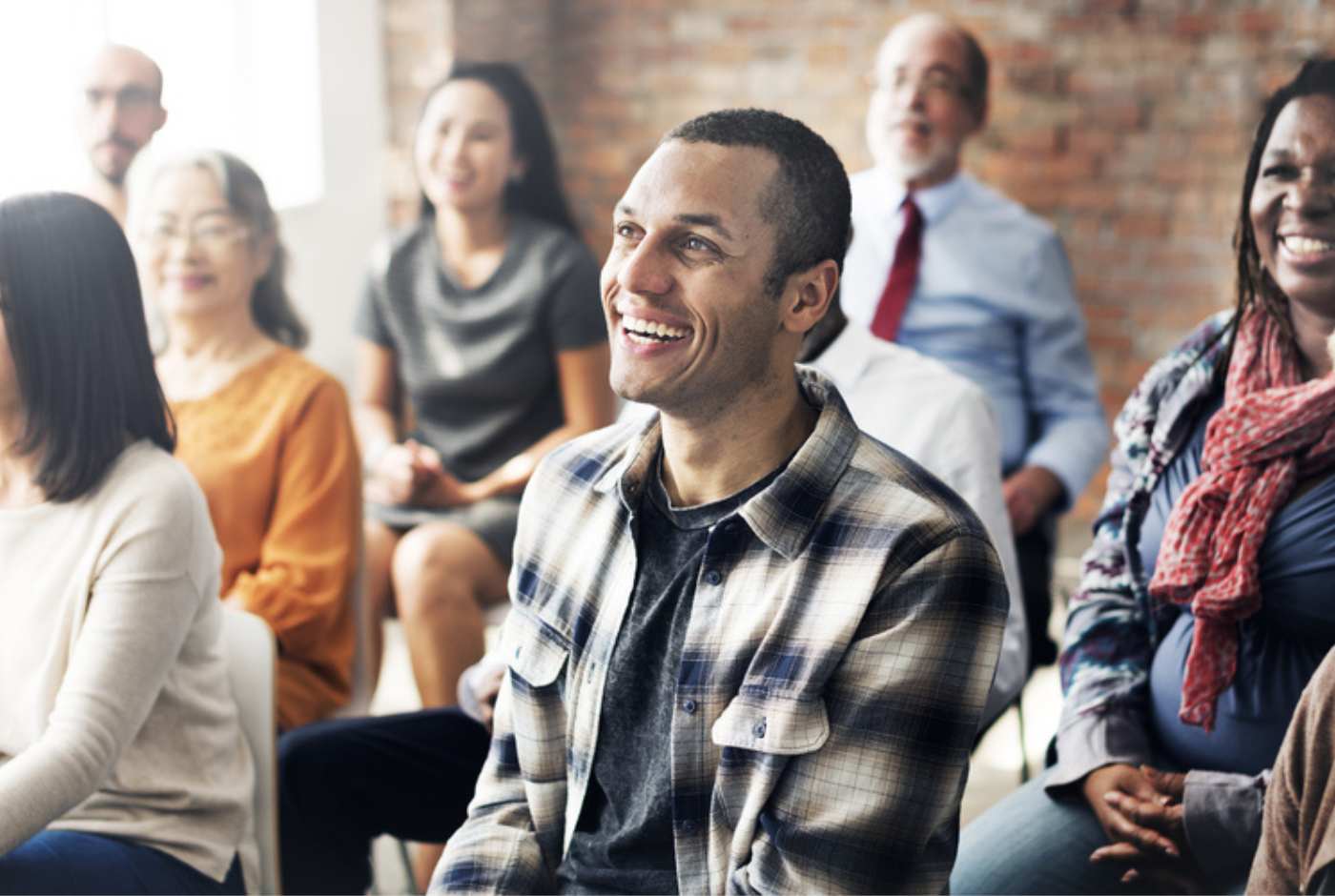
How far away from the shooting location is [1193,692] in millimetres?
1721

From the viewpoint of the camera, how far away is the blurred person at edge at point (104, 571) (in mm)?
1657

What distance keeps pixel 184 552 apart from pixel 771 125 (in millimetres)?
788


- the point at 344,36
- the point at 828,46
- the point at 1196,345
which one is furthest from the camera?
the point at 828,46

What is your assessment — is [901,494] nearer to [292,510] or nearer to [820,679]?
[820,679]

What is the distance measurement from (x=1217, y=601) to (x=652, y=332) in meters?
0.69

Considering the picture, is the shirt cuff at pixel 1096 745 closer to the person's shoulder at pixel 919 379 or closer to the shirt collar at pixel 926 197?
the person's shoulder at pixel 919 379

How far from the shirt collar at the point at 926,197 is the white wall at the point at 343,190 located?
186cm

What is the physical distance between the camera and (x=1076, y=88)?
179 inches

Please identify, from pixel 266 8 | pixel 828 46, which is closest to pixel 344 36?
pixel 266 8

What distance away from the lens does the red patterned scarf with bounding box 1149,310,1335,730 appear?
1679 millimetres

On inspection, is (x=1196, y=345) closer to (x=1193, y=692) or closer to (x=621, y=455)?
(x=1193, y=692)

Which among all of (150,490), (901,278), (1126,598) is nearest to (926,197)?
(901,278)

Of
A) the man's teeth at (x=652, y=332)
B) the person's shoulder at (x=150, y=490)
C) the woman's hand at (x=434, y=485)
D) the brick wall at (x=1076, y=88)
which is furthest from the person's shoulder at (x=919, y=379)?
the brick wall at (x=1076, y=88)

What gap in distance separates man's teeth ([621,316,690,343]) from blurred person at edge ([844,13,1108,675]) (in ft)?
4.51
